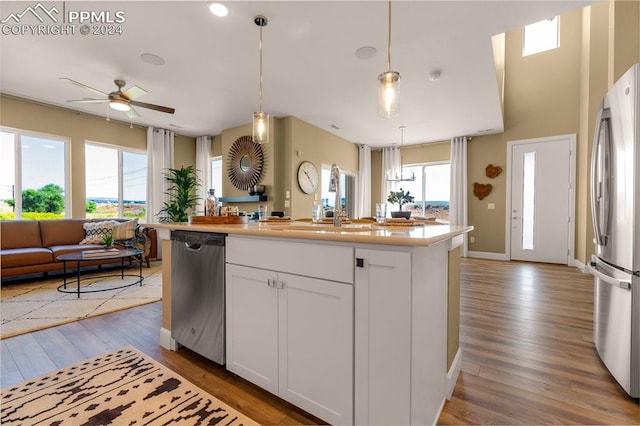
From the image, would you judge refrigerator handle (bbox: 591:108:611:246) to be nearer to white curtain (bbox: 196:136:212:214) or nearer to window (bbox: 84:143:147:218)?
white curtain (bbox: 196:136:212:214)

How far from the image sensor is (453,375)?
162 centimetres

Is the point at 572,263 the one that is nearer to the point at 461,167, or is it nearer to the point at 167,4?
the point at 461,167

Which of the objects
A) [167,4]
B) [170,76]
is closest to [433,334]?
[167,4]

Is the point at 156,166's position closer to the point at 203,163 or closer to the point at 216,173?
the point at 203,163

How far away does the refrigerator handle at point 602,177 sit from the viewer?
1786mm

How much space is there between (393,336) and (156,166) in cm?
627

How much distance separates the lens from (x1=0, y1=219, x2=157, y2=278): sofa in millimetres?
3727

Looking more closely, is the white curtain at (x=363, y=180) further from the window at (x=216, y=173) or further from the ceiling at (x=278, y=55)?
the window at (x=216, y=173)

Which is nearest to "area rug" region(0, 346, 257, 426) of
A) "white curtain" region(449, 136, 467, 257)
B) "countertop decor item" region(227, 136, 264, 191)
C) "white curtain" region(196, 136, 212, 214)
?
"countertop decor item" region(227, 136, 264, 191)

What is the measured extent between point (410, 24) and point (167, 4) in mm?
2091

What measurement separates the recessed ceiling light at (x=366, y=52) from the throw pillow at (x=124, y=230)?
4.42 meters

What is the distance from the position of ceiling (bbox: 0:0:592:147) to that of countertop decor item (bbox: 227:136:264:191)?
66 cm

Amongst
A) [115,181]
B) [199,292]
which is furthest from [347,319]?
[115,181]

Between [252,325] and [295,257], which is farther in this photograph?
[252,325]
